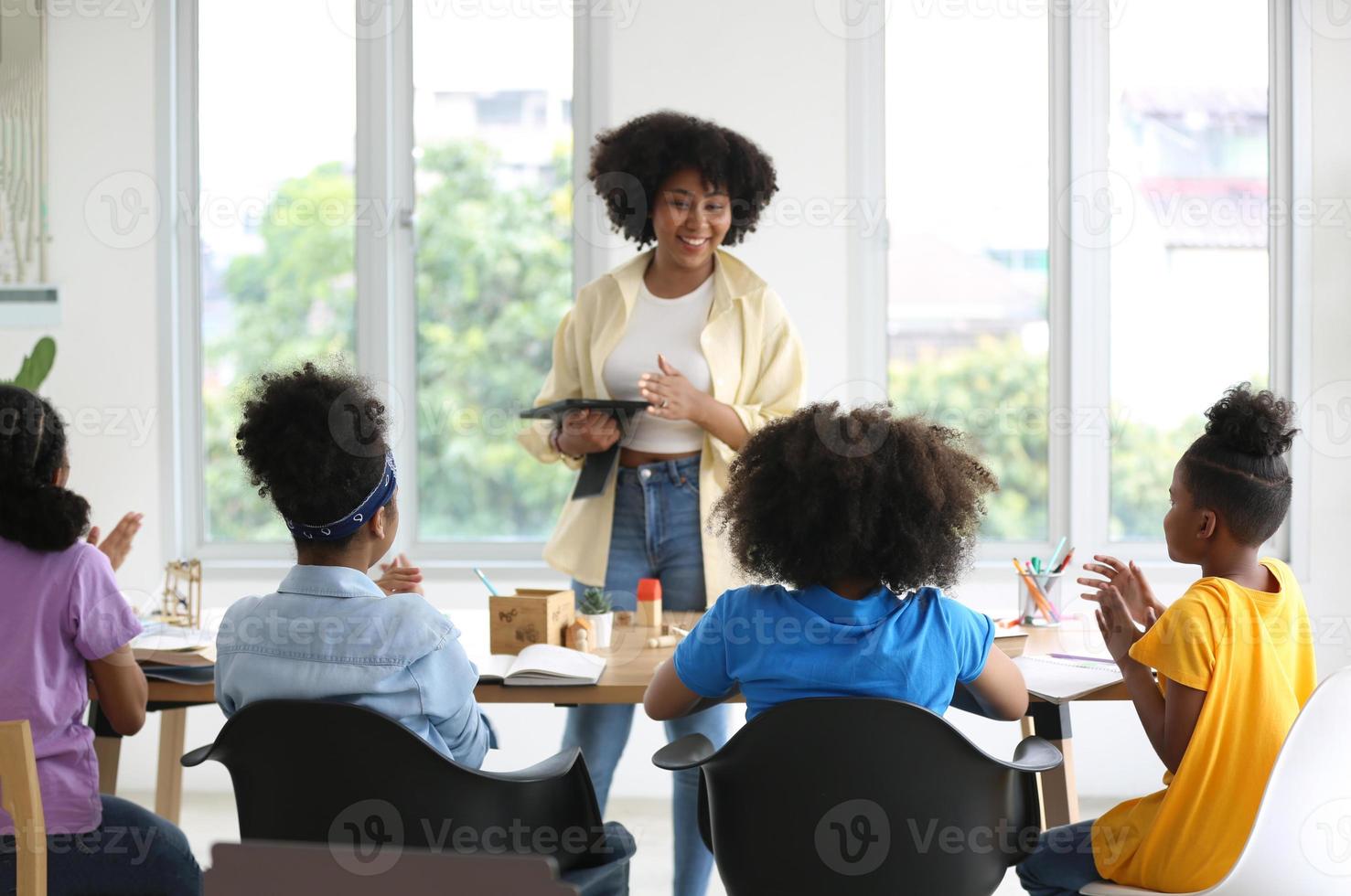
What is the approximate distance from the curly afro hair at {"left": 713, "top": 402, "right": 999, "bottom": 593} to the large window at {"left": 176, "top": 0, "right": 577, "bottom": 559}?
2.53 m

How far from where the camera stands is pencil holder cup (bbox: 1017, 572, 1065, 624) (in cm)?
245

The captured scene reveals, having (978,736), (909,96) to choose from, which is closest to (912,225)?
(909,96)

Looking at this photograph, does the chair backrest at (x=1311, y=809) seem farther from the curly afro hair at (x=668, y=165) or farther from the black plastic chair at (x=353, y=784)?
the curly afro hair at (x=668, y=165)

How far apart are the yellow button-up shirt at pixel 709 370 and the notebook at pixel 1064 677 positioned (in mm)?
674

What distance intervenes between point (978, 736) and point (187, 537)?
8.80ft

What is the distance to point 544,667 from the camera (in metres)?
1.94

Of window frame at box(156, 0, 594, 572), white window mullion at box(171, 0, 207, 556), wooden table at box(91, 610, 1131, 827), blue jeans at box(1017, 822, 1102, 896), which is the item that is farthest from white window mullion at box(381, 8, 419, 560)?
blue jeans at box(1017, 822, 1102, 896)

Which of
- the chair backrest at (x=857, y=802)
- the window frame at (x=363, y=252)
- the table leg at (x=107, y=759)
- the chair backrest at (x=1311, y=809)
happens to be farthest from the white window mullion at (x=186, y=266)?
the chair backrest at (x=1311, y=809)

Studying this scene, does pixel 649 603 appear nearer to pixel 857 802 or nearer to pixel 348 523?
pixel 348 523

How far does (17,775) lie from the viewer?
1.67m

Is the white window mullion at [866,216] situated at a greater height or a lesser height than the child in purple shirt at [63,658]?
greater

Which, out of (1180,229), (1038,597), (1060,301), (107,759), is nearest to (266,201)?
(107,759)

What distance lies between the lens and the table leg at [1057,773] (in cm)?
201

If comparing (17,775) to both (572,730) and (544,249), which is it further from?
(544,249)
